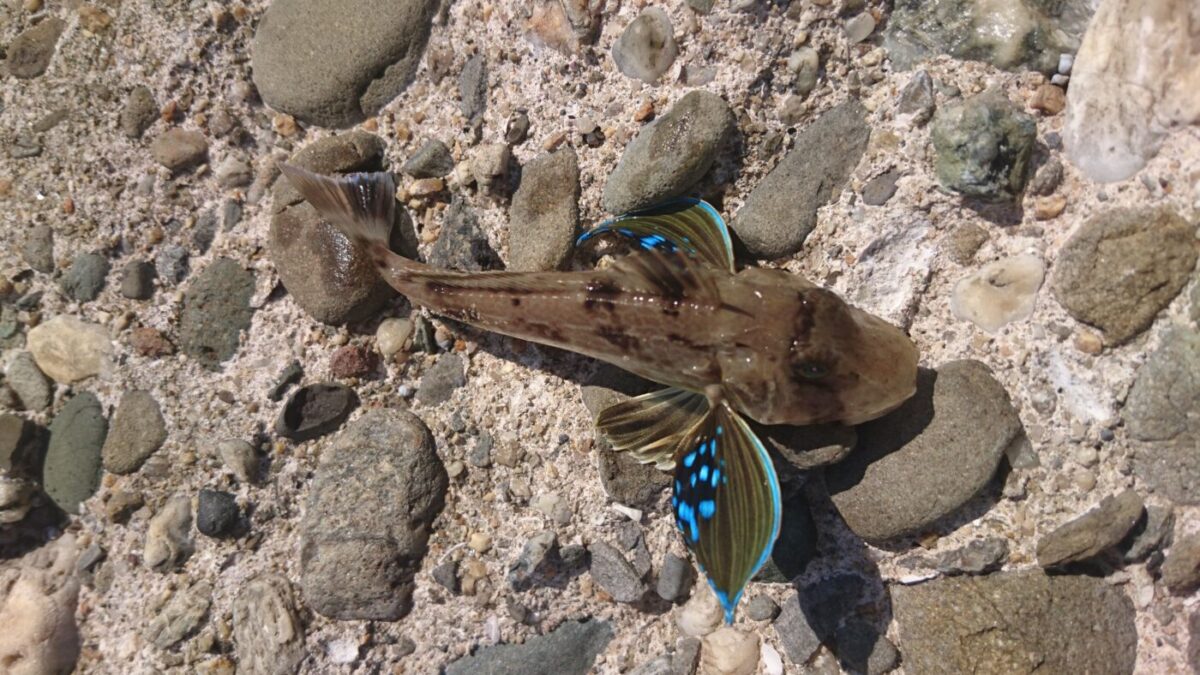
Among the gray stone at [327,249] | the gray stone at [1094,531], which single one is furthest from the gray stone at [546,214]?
the gray stone at [1094,531]

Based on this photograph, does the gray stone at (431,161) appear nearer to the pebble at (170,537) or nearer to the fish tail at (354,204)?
the fish tail at (354,204)

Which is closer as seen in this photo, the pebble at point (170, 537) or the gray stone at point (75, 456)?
the pebble at point (170, 537)

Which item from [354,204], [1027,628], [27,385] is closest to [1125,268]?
[1027,628]

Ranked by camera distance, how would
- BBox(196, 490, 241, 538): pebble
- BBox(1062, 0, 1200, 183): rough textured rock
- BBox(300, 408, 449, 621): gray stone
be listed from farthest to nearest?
BBox(196, 490, 241, 538): pebble < BBox(300, 408, 449, 621): gray stone < BBox(1062, 0, 1200, 183): rough textured rock

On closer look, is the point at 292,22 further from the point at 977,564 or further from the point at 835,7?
the point at 977,564

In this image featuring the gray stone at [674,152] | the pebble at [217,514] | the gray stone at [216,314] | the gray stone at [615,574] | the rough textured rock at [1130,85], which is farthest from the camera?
the gray stone at [216,314]

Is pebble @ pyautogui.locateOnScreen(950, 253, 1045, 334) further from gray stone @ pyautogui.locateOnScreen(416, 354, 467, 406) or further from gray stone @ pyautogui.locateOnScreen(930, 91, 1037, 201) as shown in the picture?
gray stone @ pyautogui.locateOnScreen(416, 354, 467, 406)

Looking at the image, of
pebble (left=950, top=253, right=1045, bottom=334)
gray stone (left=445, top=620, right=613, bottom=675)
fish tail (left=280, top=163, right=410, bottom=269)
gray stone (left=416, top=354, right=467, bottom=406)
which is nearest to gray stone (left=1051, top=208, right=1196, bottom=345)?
pebble (left=950, top=253, right=1045, bottom=334)
